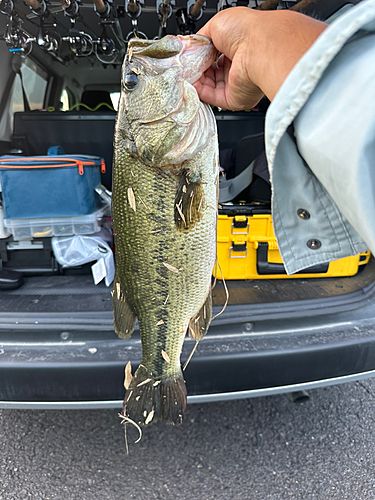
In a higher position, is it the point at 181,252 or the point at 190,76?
the point at 190,76

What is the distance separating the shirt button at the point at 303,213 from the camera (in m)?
0.90

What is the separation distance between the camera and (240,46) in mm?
1014

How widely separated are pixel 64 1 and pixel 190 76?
196cm

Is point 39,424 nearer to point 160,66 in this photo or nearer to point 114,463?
point 114,463

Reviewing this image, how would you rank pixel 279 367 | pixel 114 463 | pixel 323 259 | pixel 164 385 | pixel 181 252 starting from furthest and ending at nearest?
pixel 114 463, pixel 279 367, pixel 164 385, pixel 181 252, pixel 323 259

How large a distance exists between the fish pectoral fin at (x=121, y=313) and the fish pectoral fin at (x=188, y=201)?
34 cm

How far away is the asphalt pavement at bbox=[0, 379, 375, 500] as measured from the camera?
1.92 m

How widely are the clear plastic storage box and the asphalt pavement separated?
962 mm

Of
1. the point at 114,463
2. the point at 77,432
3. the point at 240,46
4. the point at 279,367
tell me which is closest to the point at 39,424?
the point at 77,432

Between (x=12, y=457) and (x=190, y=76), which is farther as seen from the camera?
(x=12, y=457)

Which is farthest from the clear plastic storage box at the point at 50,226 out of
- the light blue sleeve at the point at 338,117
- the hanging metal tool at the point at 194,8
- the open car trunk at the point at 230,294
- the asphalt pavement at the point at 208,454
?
the light blue sleeve at the point at 338,117

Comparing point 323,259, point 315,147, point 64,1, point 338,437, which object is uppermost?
point 64,1

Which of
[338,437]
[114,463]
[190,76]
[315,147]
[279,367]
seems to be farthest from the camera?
[338,437]

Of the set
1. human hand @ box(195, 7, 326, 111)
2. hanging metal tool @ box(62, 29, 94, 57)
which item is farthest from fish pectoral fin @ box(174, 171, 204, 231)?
hanging metal tool @ box(62, 29, 94, 57)
